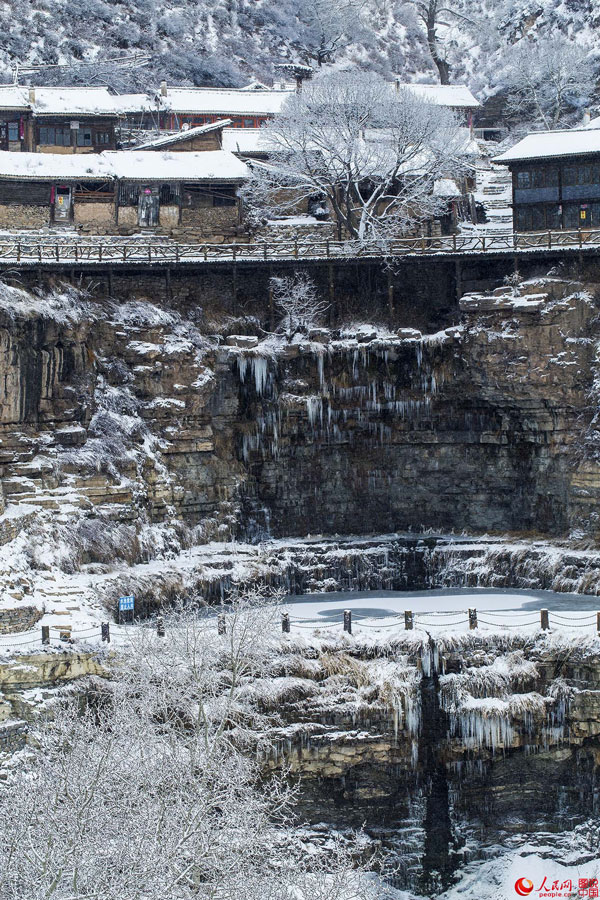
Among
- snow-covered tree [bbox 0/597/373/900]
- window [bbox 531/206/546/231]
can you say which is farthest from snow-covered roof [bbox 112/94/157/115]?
snow-covered tree [bbox 0/597/373/900]

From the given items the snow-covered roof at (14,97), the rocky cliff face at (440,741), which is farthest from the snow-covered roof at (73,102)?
the rocky cliff face at (440,741)

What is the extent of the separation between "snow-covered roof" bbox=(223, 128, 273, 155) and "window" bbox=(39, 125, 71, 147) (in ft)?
29.0

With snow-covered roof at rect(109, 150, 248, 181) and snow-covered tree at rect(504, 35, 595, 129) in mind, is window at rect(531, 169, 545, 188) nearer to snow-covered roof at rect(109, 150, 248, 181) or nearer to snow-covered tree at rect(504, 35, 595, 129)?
snow-covered roof at rect(109, 150, 248, 181)

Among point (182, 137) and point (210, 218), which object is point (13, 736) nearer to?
point (210, 218)

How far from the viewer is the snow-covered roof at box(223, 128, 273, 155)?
5947 cm

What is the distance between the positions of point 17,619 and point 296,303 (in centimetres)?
1995

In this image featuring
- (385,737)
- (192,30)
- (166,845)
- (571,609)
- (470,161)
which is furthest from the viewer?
(192,30)

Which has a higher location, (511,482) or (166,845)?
(511,482)

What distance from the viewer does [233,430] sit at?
47.2 meters

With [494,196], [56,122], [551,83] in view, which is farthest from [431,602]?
[551,83]

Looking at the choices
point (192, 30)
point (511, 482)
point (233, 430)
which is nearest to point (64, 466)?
point (233, 430)

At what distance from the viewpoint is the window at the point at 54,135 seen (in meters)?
63.1

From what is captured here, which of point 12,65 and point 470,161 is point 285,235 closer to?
point 470,161

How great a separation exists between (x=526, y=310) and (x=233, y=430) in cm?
1271
